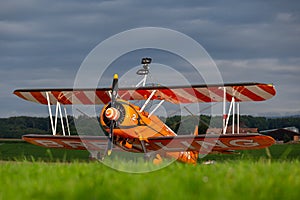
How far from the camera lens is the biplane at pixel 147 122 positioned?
1844cm

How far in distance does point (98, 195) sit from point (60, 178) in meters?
1.52

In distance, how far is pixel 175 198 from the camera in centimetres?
436

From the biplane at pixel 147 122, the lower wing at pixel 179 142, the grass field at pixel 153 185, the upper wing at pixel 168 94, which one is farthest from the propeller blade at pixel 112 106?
the grass field at pixel 153 185

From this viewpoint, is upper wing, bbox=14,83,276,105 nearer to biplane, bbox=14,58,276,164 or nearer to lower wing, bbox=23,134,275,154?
biplane, bbox=14,58,276,164

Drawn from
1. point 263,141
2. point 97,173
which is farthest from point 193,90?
point 97,173

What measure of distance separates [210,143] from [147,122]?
271cm

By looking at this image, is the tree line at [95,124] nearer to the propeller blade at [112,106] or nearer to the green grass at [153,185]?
the propeller blade at [112,106]

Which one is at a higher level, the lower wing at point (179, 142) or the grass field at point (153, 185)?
the grass field at point (153, 185)

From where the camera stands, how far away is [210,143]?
1934cm

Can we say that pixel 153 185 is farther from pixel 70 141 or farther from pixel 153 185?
pixel 70 141

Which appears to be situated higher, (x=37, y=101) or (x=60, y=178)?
(x=37, y=101)

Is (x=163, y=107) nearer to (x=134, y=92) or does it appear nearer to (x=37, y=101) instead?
(x=134, y=92)

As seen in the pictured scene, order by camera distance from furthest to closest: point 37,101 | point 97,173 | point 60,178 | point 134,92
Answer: point 37,101 → point 134,92 → point 97,173 → point 60,178

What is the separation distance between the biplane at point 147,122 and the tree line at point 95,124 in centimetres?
63
